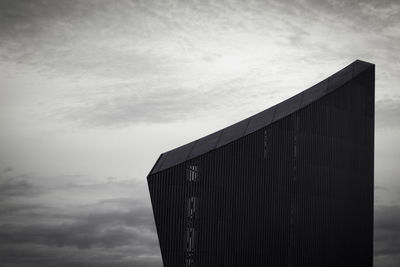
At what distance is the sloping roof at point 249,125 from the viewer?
32.3m

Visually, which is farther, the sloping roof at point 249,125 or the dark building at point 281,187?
the sloping roof at point 249,125

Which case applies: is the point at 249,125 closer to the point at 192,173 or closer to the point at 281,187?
the point at 281,187

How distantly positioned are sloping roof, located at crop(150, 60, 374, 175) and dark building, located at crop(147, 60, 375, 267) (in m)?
0.08

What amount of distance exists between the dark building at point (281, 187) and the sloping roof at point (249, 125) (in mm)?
84

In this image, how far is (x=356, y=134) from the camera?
37188 mm

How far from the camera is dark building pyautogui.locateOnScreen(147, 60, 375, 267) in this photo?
3025cm

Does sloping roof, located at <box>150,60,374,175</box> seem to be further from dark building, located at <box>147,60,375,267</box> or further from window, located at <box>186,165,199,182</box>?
window, located at <box>186,165,199,182</box>

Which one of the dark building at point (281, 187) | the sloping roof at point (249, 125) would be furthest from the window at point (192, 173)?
the sloping roof at point (249, 125)

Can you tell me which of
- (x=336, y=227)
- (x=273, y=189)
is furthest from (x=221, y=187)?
(x=336, y=227)

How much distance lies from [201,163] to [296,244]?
26.4 feet

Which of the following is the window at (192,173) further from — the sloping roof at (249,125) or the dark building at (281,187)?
the sloping roof at (249,125)

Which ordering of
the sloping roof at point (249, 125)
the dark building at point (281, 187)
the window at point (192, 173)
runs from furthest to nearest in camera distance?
1. the sloping roof at point (249, 125)
2. the window at point (192, 173)
3. the dark building at point (281, 187)

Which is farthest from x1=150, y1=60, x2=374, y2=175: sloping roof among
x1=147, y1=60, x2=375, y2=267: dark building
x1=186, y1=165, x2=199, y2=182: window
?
x1=186, y1=165, x2=199, y2=182: window

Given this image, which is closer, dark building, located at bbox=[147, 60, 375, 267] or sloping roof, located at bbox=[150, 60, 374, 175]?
dark building, located at bbox=[147, 60, 375, 267]
